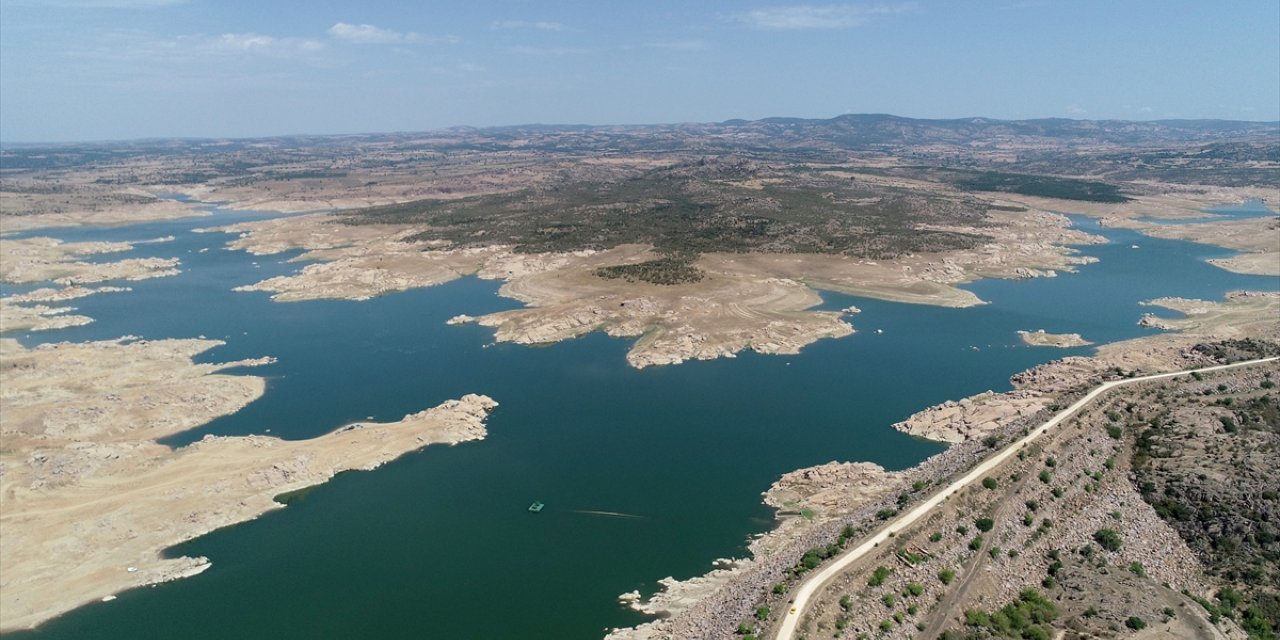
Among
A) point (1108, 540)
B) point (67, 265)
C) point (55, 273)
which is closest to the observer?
point (1108, 540)

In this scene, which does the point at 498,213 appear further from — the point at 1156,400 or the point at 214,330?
the point at 1156,400

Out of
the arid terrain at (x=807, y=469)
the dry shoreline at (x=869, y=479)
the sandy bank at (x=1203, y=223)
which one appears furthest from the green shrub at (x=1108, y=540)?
the sandy bank at (x=1203, y=223)

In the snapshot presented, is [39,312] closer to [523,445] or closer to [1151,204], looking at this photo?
[523,445]

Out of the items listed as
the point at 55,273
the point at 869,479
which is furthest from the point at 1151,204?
the point at 55,273

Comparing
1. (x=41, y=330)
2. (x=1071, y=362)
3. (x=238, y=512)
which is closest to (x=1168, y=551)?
(x=1071, y=362)

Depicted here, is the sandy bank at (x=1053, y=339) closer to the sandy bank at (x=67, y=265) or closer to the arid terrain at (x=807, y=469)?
the arid terrain at (x=807, y=469)

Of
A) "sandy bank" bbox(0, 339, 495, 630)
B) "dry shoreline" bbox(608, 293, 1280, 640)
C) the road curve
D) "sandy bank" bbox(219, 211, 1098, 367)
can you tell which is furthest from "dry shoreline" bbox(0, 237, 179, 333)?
the road curve
